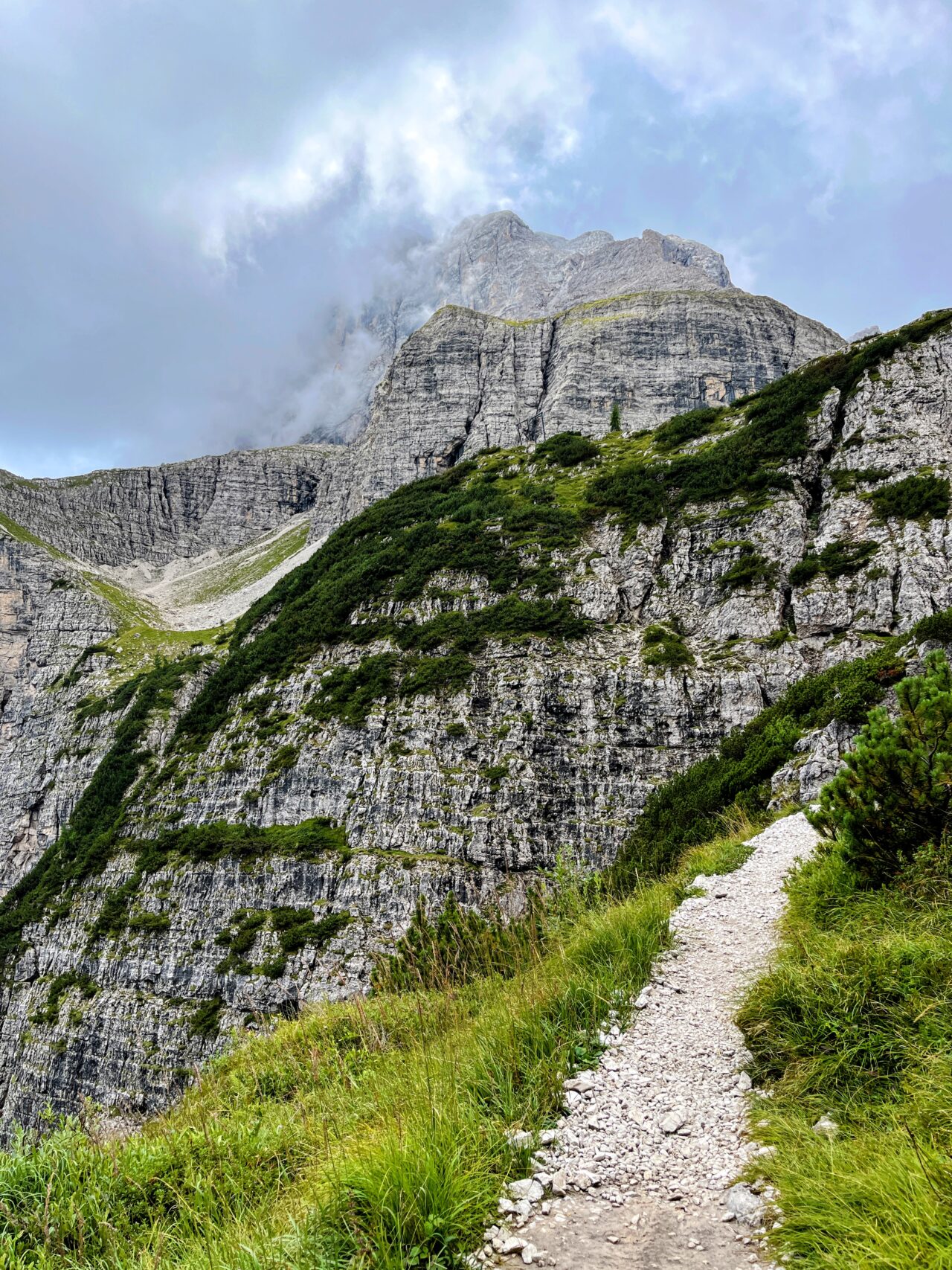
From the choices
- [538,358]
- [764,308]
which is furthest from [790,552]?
[764,308]

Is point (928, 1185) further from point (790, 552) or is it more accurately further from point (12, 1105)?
point (12, 1105)

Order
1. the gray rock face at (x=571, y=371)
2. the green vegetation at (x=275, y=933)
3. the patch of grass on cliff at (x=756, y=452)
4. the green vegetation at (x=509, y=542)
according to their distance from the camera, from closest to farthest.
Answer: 1. the green vegetation at (x=275, y=933)
2. the green vegetation at (x=509, y=542)
3. the patch of grass on cliff at (x=756, y=452)
4. the gray rock face at (x=571, y=371)

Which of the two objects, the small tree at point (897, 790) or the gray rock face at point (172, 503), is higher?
the gray rock face at point (172, 503)

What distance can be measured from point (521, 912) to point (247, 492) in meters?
192

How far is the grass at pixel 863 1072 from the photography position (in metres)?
3.04

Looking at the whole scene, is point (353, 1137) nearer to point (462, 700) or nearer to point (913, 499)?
point (462, 700)

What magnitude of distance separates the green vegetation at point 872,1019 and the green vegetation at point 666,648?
31682 millimetres

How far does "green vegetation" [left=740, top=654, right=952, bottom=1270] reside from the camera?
3129 mm

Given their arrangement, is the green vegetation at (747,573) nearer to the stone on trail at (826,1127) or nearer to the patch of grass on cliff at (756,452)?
the patch of grass on cliff at (756,452)

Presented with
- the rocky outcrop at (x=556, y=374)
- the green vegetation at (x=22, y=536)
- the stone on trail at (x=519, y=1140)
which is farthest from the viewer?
the green vegetation at (x=22, y=536)

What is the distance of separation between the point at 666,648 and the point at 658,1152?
124ft

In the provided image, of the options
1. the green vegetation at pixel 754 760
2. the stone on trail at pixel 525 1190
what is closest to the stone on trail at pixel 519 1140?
the stone on trail at pixel 525 1190

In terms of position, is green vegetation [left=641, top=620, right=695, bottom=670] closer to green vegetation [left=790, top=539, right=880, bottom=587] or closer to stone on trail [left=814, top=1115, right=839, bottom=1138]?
green vegetation [left=790, top=539, right=880, bottom=587]

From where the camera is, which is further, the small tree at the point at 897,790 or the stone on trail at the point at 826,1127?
the small tree at the point at 897,790
